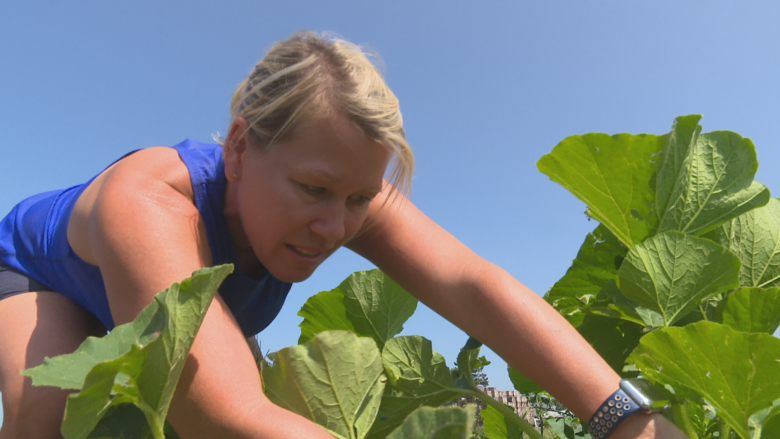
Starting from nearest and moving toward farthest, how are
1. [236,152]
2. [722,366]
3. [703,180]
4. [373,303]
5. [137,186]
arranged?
[722,366], [137,186], [703,180], [236,152], [373,303]

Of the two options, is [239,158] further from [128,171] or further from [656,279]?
[656,279]

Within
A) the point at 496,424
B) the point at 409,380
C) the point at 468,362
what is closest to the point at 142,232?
the point at 409,380

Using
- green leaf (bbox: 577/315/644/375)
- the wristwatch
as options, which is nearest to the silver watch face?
the wristwatch

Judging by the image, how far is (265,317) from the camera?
1.63m

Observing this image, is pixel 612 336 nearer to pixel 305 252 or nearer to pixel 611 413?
pixel 611 413

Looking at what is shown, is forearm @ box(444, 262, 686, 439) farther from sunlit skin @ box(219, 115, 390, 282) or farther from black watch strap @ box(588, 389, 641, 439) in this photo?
sunlit skin @ box(219, 115, 390, 282)

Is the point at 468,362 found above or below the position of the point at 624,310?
below

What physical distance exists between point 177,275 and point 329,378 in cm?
28

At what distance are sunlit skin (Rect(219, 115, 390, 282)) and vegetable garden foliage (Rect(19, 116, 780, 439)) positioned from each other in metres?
0.25

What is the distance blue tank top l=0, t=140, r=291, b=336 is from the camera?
1.28m

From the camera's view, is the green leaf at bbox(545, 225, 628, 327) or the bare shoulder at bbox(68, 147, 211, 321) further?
the green leaf at bbox(545, 225, 628, 327)

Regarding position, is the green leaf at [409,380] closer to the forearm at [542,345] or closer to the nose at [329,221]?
the forearm at [542,345]

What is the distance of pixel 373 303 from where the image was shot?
4.64 feet

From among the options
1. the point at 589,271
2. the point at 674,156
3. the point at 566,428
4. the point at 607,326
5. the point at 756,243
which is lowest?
the point at 566,428
